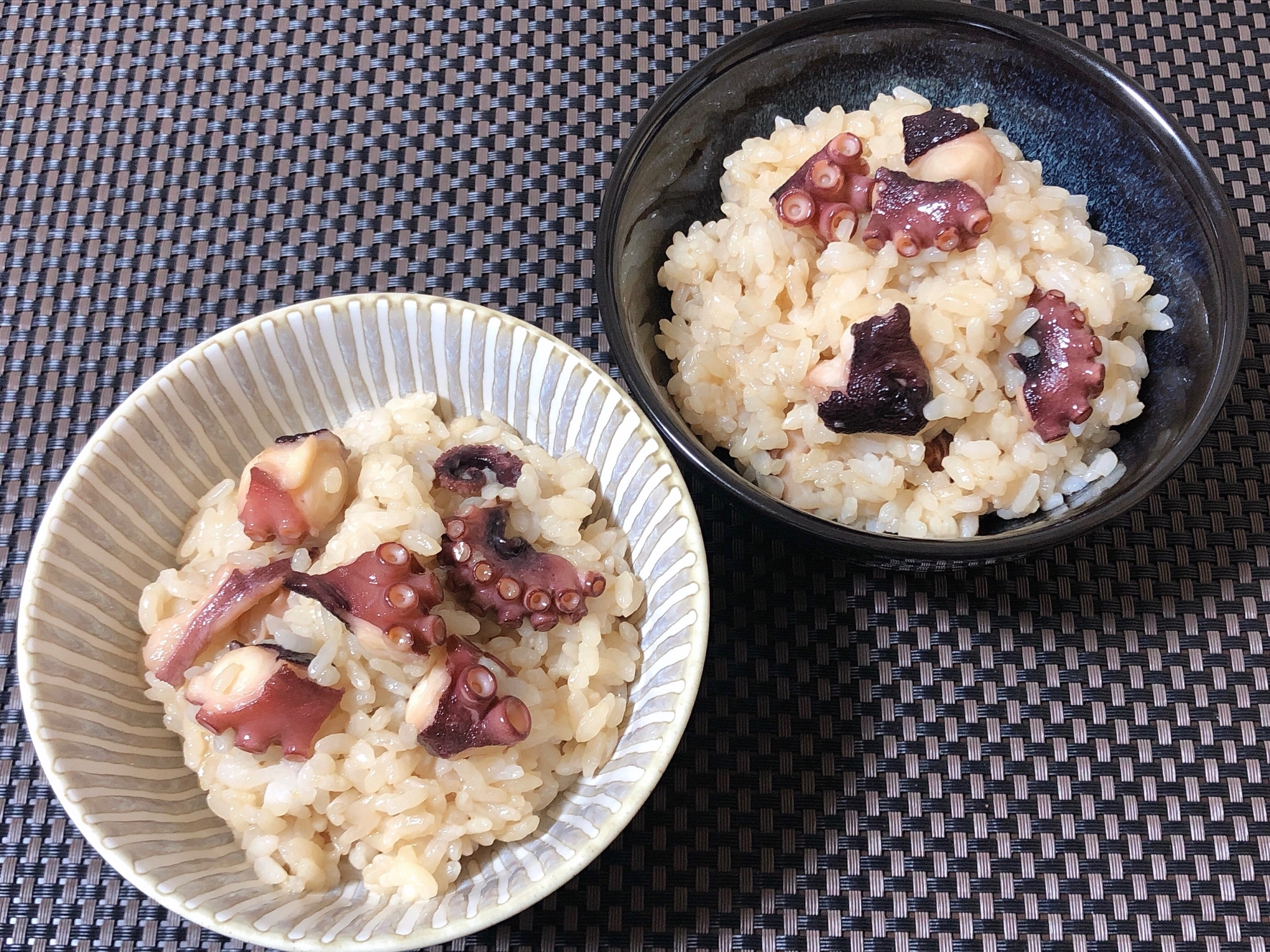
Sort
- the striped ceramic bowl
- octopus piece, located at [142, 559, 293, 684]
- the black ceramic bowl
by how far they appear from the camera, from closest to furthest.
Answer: the striped ceramic bowl
octopus piece, located at [142, 559, 293, 684]
the black ceramic bowl

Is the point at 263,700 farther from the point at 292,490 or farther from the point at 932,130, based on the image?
the point at 932,130

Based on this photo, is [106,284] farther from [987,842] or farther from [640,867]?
[987,842]

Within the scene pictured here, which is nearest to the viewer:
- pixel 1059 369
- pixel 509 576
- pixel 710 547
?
pixel 509 576

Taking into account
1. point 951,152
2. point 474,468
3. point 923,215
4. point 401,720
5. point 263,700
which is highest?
point 951,152

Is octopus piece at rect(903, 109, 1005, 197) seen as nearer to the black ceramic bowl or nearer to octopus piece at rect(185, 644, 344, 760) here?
the black ceramic bowl

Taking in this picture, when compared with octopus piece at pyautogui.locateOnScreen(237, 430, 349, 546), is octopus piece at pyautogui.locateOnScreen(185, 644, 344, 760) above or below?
below

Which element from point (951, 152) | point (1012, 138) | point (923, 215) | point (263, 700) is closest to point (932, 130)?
point (951, 152)

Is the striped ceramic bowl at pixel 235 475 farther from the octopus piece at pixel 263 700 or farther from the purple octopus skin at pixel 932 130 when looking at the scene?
the purple octopus skin at pixel 932 130

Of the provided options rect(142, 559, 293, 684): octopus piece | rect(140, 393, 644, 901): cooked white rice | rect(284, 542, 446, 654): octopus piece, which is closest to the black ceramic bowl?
rect(140, 393, 644, 901): cooked white rice
